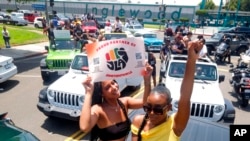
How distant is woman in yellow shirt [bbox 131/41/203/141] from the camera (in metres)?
2.29

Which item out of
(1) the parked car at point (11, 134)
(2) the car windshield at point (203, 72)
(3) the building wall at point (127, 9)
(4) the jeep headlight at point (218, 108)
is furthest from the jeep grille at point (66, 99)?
(3) the building wall at point (127, 9)

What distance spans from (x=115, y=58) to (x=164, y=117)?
1082 millimetres

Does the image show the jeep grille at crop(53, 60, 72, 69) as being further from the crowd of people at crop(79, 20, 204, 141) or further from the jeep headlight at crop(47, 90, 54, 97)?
the crowd of people at crop(79, 20, 204, 141)

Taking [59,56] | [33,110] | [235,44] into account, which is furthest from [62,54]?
[235,44]

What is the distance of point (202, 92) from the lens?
7242 millimetres

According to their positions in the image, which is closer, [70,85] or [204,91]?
[204,91]

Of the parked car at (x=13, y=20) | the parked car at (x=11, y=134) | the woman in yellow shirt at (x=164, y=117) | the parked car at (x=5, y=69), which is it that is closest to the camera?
the woman in yellow shirt at (x=164, y=117)

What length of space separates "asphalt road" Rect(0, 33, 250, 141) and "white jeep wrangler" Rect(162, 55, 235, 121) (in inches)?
63.3

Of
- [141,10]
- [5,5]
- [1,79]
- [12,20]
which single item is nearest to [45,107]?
[1,79]

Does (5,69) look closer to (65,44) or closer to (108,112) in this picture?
(65,44)

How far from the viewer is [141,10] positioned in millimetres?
66812

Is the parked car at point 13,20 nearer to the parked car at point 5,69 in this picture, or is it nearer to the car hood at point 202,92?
the parked car at point 5,69

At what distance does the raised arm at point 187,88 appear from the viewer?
2178 mm

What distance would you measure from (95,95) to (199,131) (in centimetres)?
158
